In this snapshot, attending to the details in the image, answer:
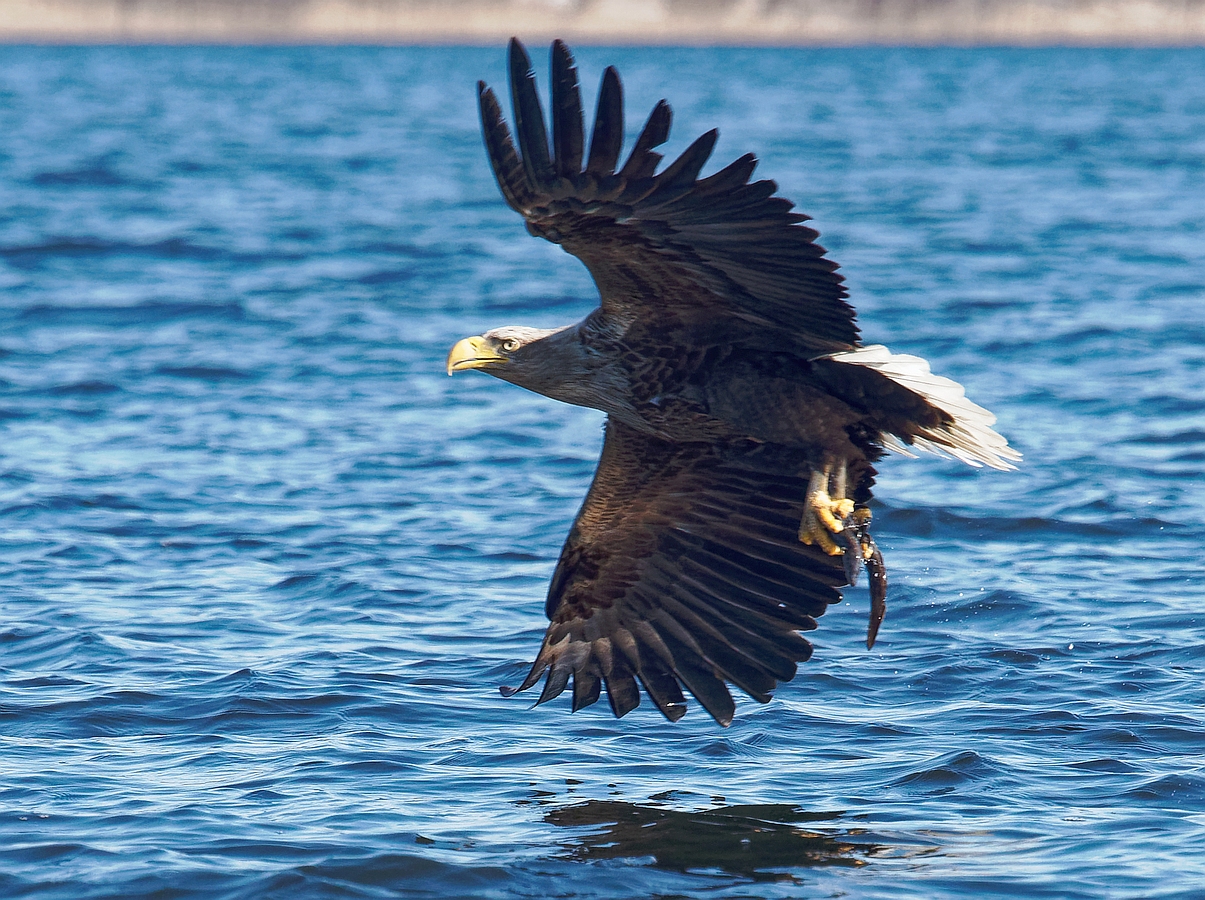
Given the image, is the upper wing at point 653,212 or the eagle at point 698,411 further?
the eagle at point 698,411

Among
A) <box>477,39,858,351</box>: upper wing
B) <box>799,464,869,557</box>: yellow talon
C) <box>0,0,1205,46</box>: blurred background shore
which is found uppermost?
<box>0,0,1205,46</box>: blurred background shore

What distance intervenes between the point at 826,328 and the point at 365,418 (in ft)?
18.2

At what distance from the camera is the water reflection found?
4441 millimetres

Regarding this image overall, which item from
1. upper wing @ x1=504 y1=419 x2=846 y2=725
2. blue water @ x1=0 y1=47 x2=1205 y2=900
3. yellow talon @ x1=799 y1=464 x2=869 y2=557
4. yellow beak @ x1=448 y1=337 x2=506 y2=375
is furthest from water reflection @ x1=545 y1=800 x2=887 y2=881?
yellow beak @ x1=448 y1=337 x2=506 y2=375

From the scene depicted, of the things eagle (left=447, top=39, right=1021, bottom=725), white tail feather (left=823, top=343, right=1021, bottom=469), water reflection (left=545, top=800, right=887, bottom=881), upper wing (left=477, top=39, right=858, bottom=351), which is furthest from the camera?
white tail feather (left=823, top=343, right=1021, bottom=469)

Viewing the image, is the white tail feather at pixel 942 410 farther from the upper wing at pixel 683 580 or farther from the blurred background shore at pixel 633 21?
the blurred background shore at pixel 633 21

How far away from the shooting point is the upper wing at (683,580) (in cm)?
510

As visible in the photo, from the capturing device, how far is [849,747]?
5.24 m

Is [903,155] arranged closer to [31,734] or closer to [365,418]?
[365,418]

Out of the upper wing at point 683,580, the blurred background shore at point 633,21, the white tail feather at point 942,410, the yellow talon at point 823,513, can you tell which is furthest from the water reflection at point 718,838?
the blurred background shore at point 633,21

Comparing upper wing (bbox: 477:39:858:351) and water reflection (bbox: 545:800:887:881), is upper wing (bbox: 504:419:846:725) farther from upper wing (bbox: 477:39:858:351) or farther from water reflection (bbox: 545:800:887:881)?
upper wing (bbox: 477:39:858:351)

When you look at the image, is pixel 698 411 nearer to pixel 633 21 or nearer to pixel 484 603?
pixel 484 603

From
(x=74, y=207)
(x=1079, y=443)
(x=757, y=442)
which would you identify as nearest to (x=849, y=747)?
(x=757, y=442)

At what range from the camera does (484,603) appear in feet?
22.1
